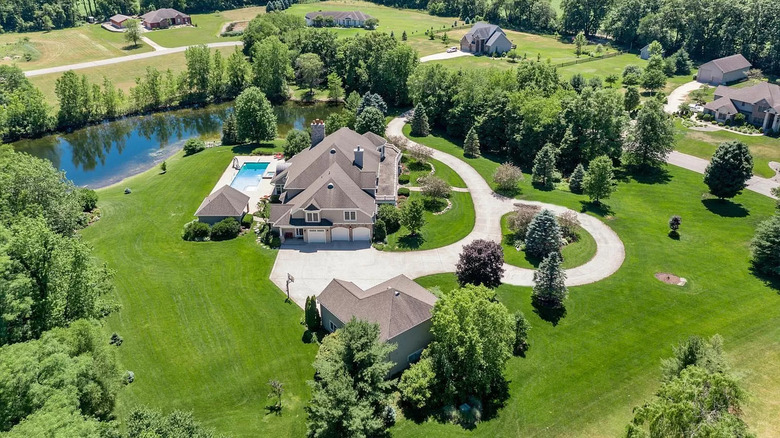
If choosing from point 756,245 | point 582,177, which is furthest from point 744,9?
point 756,245

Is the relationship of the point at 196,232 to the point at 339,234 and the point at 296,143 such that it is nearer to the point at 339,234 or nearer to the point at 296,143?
the point at 339,234

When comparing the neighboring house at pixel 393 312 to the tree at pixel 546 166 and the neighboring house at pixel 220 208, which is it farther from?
the tree at pixel 546 166

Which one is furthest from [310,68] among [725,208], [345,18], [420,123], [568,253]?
[725,208]

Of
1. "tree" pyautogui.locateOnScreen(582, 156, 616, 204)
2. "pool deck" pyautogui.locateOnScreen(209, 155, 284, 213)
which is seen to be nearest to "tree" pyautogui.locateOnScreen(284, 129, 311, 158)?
"pool deck" pyautogui.locateOnScreen(209, 155, 284, 213)

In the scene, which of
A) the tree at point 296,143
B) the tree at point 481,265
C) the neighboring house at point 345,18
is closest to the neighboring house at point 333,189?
the tree at point 296,143

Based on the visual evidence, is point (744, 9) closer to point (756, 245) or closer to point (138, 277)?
point (756, 245)

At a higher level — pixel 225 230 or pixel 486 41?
pixel 486 41
